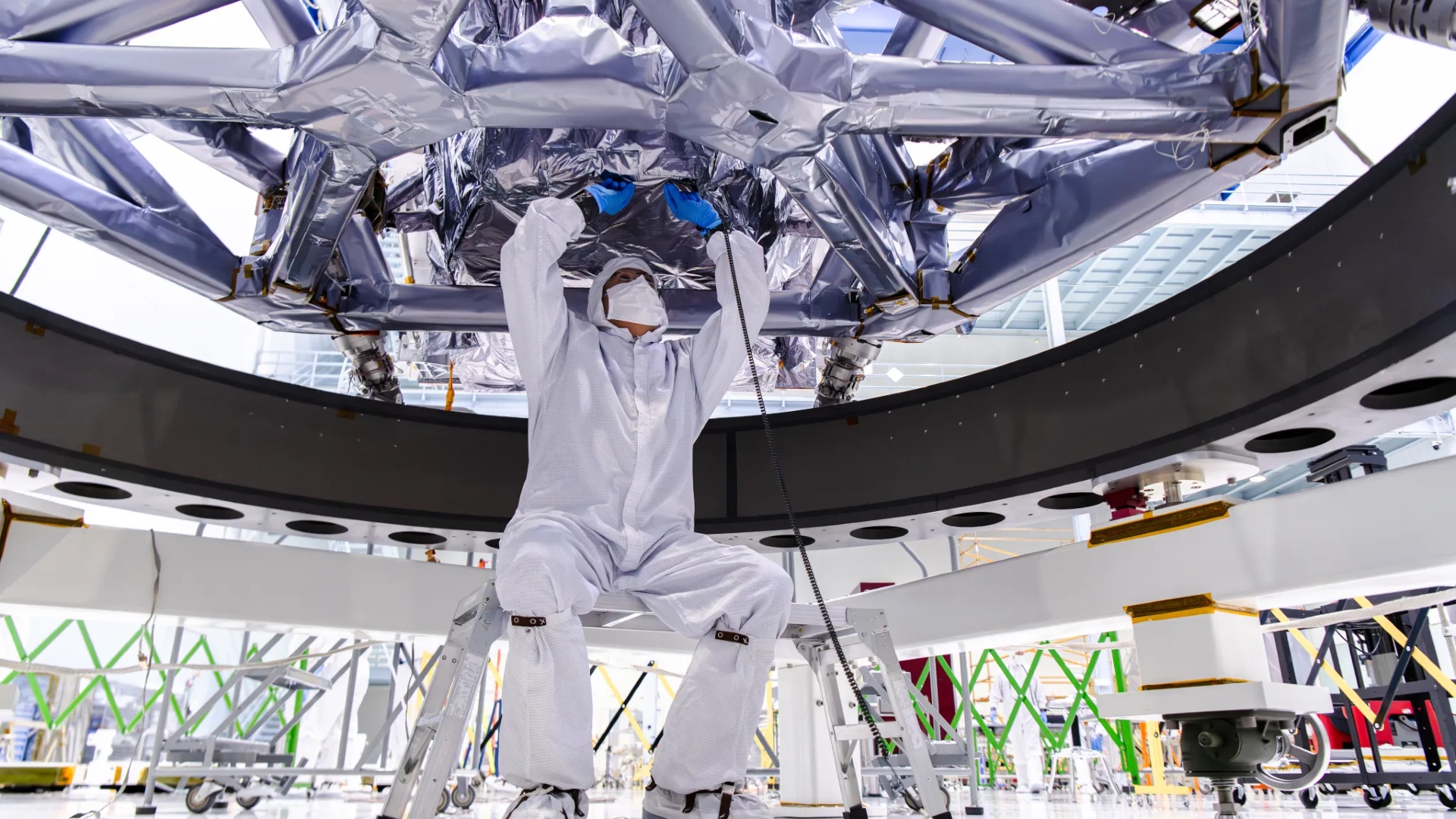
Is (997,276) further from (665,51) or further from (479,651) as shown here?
(479,651)

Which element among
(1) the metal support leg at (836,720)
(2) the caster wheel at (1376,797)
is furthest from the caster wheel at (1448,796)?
(1) the metal support leg at (836,720)

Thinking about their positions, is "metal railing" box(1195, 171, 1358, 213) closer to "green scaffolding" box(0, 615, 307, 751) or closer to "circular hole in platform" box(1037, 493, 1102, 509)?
"circular hole in platform" box(1037, 493, 1102, 509)

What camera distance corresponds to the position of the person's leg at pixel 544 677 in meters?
1.47

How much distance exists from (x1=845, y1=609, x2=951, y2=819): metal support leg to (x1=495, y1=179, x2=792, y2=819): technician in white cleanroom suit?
0.28 meters

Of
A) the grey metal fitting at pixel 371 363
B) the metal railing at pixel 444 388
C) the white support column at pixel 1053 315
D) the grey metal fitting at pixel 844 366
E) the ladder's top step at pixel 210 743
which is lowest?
the ladder's top step at pixel 210 743

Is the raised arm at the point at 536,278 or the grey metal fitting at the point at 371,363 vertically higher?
the grey metal fitting at the point at 371,363

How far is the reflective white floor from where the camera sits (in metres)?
2.58

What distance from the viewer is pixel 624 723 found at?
859 cm

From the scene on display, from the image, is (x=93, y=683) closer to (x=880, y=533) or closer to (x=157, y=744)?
(x=157, y=744)

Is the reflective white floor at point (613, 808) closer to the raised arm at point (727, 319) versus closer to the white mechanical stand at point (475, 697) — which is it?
the white mechanical stand at point (475, 697)

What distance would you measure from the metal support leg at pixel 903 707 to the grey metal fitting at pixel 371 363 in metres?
1.69

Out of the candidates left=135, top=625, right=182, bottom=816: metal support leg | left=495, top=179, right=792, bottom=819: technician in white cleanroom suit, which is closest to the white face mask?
left=495, top=179, right=792, bottom=819: technician in white cleanroom suit

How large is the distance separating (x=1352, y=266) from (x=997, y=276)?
743 millimetres

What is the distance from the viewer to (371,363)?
2.93 meters
